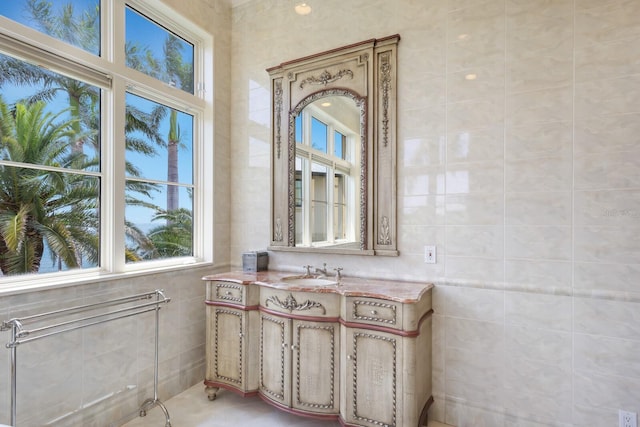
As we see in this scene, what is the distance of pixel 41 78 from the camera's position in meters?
1.87

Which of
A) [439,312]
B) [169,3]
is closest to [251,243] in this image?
[439,312]

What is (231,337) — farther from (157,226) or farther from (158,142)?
(158,142)

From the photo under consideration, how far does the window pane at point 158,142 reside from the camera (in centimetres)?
238

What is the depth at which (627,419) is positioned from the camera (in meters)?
1.75

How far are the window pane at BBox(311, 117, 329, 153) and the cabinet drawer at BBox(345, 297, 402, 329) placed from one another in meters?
1.18

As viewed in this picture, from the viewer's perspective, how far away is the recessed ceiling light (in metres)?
2.65

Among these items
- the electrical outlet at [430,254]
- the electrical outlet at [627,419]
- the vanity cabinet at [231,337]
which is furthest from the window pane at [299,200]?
the electrical outlet at [627,419]

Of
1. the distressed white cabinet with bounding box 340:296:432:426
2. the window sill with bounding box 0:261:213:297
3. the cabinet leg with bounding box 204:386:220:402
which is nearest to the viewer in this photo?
the window sill with bounding box 0:261:213:297

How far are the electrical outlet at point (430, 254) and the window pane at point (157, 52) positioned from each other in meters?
2.26

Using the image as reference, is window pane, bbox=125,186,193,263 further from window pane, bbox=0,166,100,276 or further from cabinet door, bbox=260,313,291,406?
cabinet door, bbox=260,313,291,406

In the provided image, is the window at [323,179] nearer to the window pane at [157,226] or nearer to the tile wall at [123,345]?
the tile wall at [123,345]

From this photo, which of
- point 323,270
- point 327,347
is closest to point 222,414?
point 327,347

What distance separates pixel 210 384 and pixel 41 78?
219 cm

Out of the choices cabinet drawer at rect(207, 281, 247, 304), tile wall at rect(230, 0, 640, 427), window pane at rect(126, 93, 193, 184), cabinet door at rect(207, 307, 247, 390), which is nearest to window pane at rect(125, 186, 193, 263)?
window pane at rect(126, 93, 193, 184)
